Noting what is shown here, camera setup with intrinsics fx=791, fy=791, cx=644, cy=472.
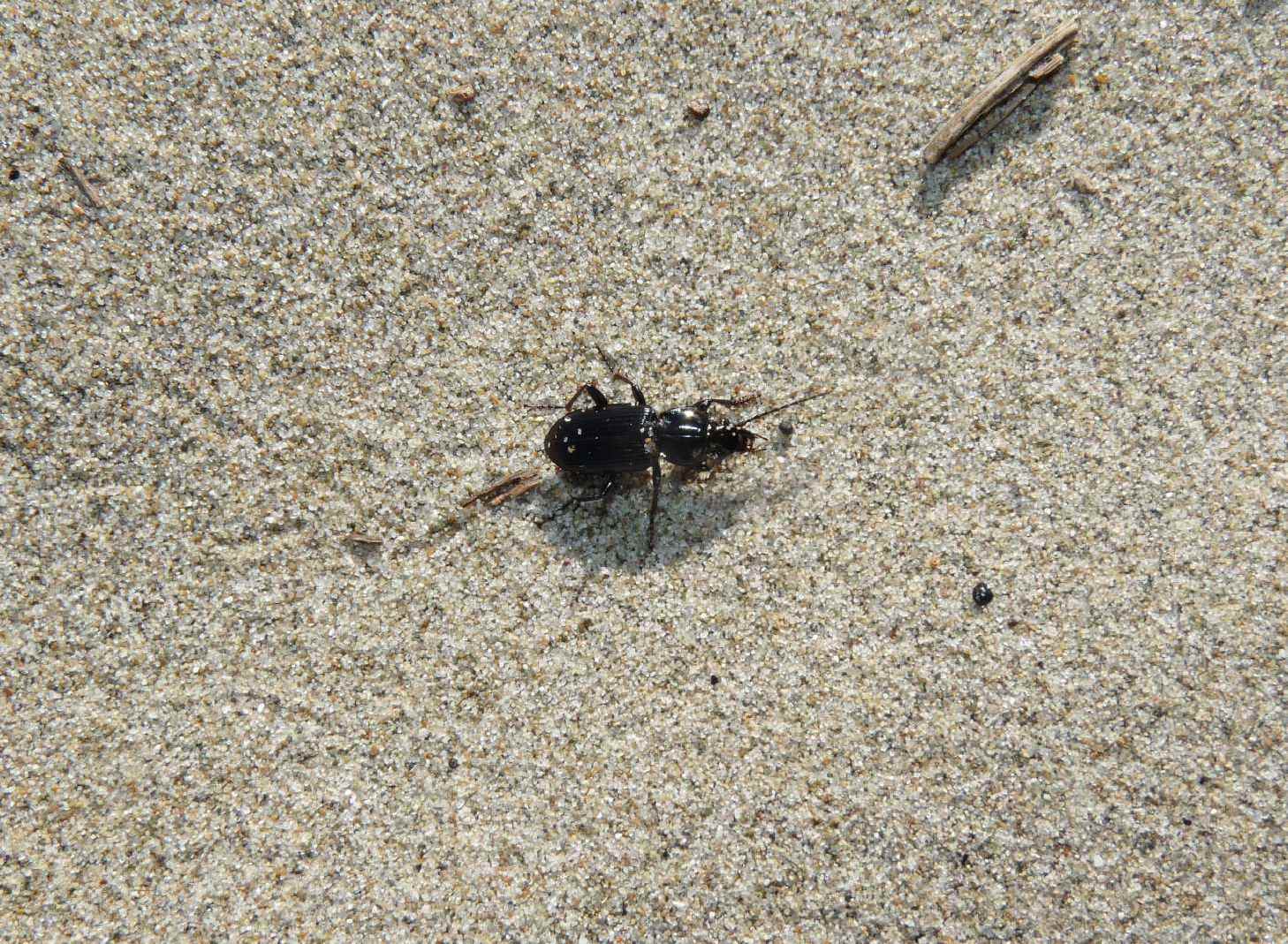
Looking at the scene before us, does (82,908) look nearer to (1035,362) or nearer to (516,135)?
(516,135)

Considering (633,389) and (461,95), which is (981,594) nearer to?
(633,389)

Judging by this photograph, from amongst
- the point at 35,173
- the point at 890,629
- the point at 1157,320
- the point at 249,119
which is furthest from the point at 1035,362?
the point at 35,173

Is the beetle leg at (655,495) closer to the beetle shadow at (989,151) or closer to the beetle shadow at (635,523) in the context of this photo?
the beetle shadow at (635,523)

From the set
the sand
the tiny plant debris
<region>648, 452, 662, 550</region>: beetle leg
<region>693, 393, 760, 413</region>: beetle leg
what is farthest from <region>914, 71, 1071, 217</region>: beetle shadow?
the tiny plant debris

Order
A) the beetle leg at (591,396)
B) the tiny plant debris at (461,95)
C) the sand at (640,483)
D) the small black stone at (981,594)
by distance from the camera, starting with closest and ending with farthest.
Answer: the sand at (640,483) < the small black stone at (981,594) < the beetle leg at (591,396) < the tiny plant debris at (461,95)

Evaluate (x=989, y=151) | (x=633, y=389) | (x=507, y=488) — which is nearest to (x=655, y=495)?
(x=633, y=389)

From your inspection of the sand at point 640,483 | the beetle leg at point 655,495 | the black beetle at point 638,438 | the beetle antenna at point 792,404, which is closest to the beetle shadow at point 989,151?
the sand at point 640,483
